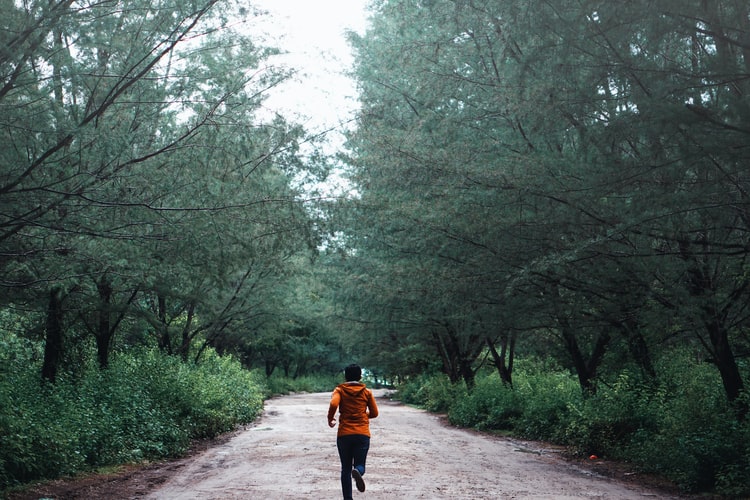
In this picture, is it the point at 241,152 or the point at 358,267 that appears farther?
the point at 358,267

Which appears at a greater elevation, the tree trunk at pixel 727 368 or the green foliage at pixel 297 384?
the tree trunk at pixel 727 368

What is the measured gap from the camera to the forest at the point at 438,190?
300 inches

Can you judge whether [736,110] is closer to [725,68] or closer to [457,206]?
[725,68]

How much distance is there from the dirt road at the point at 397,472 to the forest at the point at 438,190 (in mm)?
1175

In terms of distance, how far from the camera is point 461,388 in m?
28.4

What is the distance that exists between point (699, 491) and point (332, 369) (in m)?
83.8

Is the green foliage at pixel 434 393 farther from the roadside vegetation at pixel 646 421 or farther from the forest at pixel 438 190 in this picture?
the forest at pixel 438 190

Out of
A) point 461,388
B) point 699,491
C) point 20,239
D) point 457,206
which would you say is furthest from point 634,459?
point 461,388

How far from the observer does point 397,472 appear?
1138 cm

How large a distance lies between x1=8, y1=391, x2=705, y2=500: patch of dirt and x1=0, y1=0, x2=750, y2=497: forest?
0.60 meters

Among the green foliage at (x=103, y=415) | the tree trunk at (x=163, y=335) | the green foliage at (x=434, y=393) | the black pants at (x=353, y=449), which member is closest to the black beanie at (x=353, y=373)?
the black pants at (x=353, y=449)

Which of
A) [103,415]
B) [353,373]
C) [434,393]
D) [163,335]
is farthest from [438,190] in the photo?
[434,393]

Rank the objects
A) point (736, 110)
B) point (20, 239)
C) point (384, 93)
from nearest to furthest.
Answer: point (736, 110), point (20, 239), point (384, 93)

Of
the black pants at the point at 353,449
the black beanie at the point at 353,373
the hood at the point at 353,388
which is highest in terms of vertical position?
the black beanie at the point at 353,373
